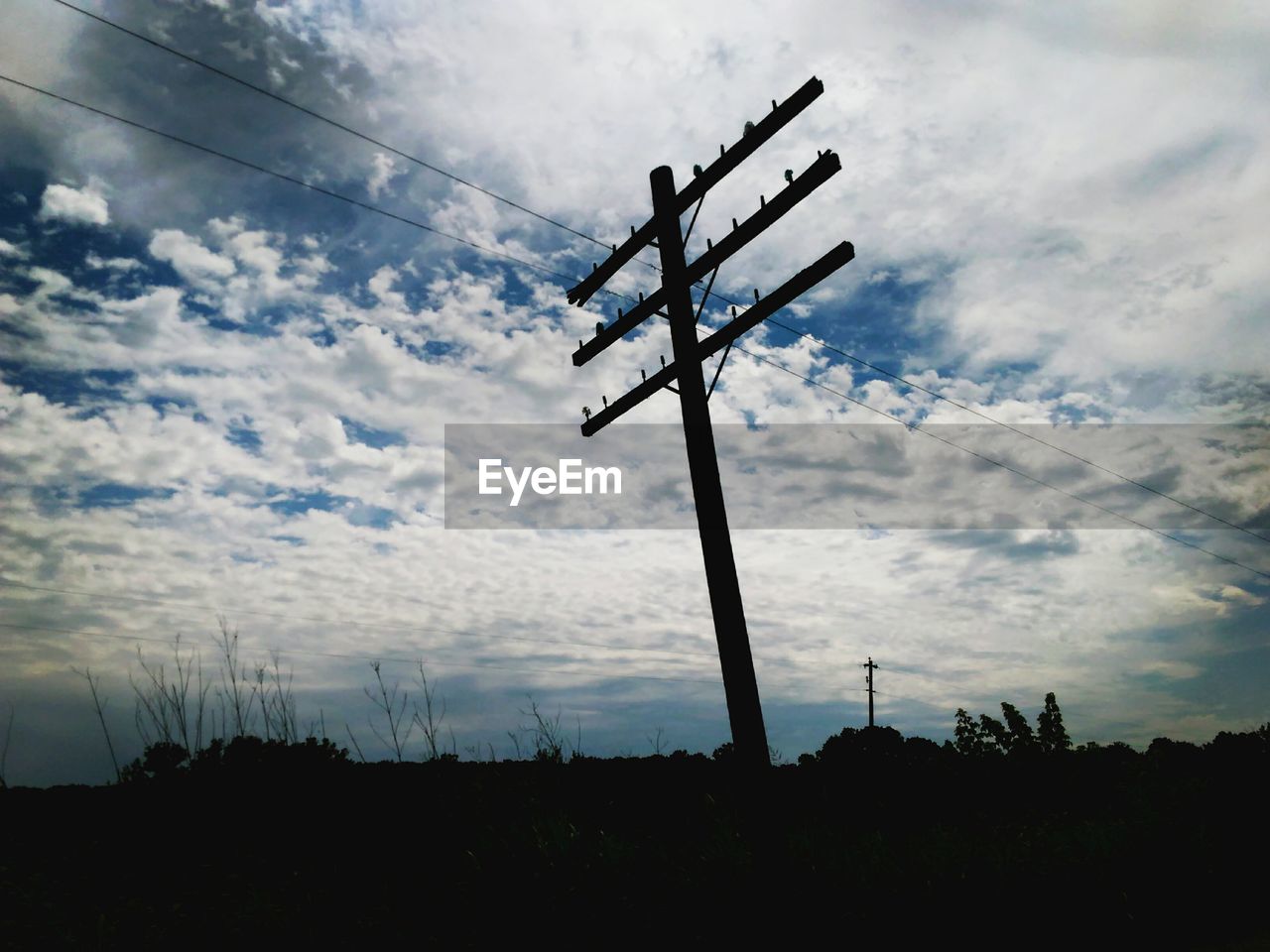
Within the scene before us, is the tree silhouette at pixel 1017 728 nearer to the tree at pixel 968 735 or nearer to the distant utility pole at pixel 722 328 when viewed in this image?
the tree at pixel 968 735

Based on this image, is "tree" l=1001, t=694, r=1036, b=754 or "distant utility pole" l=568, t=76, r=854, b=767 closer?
"distant utility pole" l=568, t=76, r=854, b=767

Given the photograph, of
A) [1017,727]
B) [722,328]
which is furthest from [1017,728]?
[722,328]

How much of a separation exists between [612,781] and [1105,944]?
713 cm

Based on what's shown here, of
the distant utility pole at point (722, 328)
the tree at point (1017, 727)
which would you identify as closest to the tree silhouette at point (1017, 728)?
the tree at point (1017, 727)

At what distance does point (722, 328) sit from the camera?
9453mm

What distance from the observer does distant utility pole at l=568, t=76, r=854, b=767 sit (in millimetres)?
7941

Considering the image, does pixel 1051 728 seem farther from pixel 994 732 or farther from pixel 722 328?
pixel 722 328

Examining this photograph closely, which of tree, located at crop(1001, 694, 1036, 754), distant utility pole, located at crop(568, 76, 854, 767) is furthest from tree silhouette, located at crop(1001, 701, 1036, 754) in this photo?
distant utility pole, located at crop(568, 76, 854, 767)

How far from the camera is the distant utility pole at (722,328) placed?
794cm

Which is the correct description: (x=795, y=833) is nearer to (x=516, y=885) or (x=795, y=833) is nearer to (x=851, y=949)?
(x=851, y=949)

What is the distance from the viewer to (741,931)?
645 centimetres

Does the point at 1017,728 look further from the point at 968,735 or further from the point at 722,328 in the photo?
the point at 722,328

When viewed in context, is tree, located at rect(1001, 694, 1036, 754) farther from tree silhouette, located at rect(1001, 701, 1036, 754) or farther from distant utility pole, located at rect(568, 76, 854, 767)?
distant utility pole, located at rect(568, 76, 854, 767)

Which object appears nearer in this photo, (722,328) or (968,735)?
(722,328)
